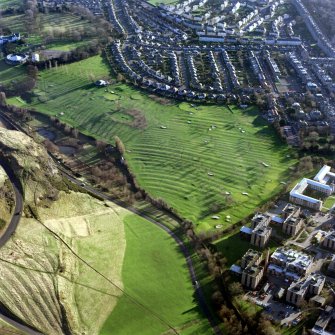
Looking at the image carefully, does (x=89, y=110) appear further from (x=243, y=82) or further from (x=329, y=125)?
(x=329, y=125)

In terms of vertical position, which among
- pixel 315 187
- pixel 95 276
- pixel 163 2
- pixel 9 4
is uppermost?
pixel 9 4

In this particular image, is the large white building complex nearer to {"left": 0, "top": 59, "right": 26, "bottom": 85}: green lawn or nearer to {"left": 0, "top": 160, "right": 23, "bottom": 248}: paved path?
{"left": 0, "top": 160, "right": 23, "bottom": 248}: paved path

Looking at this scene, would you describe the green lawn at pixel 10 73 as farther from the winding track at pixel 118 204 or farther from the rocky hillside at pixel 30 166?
the winding track at pixel 118 204

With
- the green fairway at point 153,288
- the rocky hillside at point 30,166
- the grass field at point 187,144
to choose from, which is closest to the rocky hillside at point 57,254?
the rocky hillside at point 30,166

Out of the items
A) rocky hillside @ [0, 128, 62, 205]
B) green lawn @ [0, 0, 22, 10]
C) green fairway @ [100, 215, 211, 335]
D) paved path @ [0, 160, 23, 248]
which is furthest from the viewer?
green lawn @ [0, 0, 22, 10]

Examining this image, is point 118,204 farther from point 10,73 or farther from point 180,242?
point 10,73

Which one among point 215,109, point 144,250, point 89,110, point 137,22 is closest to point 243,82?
point 215,109

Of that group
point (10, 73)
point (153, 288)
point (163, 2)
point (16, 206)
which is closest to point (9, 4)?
point (163, 2)

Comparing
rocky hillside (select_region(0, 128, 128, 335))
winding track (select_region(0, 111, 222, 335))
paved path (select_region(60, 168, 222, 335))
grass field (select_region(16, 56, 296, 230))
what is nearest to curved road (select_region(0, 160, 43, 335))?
winding track (select_region(0, 111, 222, 335))
